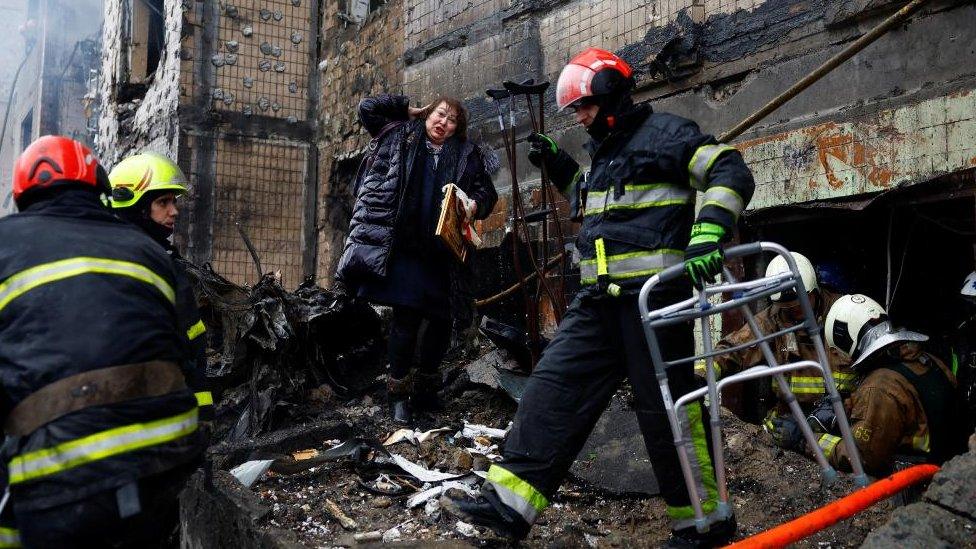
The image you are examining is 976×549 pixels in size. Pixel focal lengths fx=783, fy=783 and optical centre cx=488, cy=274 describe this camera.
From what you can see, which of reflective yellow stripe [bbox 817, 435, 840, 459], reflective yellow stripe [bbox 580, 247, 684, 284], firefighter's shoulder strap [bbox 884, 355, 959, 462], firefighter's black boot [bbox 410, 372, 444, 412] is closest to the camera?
reflective yellow stripe [bbox 580, 247, 684, 284]

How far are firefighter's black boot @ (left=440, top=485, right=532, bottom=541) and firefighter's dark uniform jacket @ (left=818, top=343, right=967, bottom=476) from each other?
1.65m

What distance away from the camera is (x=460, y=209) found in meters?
4.62

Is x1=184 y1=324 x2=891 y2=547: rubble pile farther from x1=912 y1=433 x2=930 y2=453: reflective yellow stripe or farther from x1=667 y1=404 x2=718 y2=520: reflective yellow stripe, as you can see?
x1=667 y1=404 x2=718 y2=520: reflective yellow stripe

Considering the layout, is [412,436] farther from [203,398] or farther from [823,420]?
[823,420]

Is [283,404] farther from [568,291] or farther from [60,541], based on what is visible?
[60,541]

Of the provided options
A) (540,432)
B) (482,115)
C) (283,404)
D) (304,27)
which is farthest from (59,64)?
(540,432)

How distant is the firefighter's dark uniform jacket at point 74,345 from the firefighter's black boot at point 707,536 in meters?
1.81

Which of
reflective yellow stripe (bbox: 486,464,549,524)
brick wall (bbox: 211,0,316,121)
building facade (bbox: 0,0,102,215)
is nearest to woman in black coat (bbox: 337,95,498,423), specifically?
reflective yellow stripe (bbox: 486,464,549,524)

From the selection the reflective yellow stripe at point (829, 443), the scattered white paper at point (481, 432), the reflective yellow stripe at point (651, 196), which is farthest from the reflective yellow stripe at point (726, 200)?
the scattered white paper at point (481, 432)

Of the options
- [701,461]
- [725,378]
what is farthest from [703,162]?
[701,461]

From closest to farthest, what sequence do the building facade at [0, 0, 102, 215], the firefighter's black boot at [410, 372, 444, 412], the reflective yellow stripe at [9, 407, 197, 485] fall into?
the reflective yellow stripe at [9, 407, 197, 485] < the firefighter's black boot at [410, 372, 444, 412] < the building facade at [0, 0, 102, 215]

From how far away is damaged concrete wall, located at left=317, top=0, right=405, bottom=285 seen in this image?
854 cm

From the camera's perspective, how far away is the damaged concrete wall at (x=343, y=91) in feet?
28.0

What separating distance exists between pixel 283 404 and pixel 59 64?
18130 millimetres
